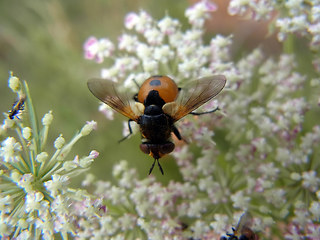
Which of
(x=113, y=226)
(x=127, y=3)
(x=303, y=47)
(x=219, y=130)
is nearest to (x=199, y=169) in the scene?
(x=219, y=130)

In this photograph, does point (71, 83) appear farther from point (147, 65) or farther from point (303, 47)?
point (303, 47)

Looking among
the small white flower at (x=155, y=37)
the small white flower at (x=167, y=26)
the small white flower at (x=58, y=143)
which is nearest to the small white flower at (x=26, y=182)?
the small white flower at (x=58, y=143)

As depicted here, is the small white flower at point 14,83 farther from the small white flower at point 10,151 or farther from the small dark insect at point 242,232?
the small dark insect at point 242,232

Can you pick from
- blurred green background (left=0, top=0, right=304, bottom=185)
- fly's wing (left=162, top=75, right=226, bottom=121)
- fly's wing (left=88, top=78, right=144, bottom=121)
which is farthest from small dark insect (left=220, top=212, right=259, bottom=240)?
blurred green background (left=0, top=0, right=304, bottom=185)

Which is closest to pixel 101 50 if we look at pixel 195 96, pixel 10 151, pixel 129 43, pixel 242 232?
pixel 129 43

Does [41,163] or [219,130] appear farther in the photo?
[219,130]

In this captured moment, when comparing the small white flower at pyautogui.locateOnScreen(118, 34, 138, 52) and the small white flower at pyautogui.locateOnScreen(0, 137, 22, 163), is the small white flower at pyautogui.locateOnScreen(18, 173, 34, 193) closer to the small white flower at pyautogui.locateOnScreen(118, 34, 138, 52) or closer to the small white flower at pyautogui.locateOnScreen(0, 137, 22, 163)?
the small white flower at pyautogui.locateOnScreen(0, 137, 22, 163)
